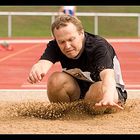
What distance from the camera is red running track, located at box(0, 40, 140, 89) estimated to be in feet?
27.6

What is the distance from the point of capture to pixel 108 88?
14.8 ft

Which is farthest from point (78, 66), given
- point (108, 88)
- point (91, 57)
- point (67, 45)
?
point (108, 88)

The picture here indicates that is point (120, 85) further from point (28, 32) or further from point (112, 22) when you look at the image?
point (112, 22)

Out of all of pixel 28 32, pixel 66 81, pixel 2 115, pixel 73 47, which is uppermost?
pixel 73 47

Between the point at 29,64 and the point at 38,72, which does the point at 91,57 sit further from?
the point at 29,64

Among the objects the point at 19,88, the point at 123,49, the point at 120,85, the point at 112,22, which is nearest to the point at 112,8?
the point at 112,22

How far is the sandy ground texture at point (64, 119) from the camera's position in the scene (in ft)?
A: 14.8

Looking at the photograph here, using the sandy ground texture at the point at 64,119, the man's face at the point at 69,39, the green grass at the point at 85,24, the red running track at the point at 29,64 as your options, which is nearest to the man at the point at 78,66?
the man's face at the point at 69,39

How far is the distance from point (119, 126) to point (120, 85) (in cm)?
74

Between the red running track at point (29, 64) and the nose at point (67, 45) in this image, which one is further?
the red running track at point (29, 64)

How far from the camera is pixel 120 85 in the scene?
5445 mm

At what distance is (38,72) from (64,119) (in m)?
0.60

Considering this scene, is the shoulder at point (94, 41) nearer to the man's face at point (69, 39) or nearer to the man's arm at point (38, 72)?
the man's face at point (69, 39)

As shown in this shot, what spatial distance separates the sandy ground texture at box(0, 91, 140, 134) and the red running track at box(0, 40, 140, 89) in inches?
81.5
